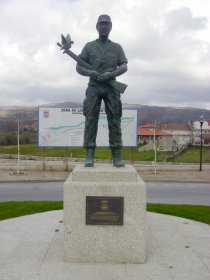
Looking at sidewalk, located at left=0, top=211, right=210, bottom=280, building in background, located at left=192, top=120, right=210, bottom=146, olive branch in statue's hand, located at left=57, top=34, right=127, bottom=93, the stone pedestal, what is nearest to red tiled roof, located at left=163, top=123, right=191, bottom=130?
building in background, located at left=192, top=120, right=210, bottom=146

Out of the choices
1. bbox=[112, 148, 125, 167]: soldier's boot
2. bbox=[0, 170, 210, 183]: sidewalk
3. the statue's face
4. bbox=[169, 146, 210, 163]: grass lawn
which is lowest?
bbox=[169, 146, 210, 163]: grass lawn

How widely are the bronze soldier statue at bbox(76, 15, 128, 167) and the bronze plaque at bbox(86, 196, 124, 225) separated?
776 millimetres

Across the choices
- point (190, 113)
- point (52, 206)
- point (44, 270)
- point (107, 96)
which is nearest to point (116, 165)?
point (107, 96)

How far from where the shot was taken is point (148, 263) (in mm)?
5633

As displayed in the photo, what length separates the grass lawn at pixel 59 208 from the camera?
9.40 m

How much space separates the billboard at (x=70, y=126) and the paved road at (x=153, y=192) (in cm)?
361

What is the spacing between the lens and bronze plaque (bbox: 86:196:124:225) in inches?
222

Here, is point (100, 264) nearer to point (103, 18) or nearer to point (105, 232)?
point (105, 232)

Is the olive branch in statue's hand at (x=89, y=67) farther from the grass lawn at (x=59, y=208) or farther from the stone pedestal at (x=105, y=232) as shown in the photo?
the grass lawn at (x=59, y=208)

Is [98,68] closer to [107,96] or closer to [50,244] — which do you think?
[107,96]

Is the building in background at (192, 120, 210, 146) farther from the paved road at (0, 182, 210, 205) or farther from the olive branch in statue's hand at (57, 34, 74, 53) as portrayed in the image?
the olive branch in statue's hand at (57, 34, 74, 53)

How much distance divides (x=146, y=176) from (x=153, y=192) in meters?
4.88

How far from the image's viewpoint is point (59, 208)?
1038 cm

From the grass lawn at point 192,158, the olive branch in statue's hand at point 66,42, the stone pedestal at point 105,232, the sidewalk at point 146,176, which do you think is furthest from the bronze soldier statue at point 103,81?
the grass lawn at point 192,158
